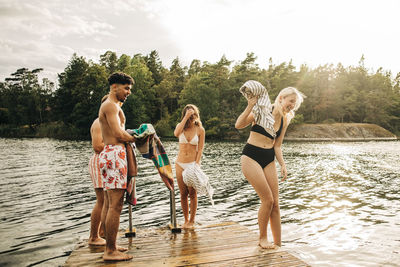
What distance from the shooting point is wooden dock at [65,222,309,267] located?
3.64 m

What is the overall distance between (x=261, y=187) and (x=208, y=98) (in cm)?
6020

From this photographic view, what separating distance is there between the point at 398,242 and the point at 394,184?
8.46 m

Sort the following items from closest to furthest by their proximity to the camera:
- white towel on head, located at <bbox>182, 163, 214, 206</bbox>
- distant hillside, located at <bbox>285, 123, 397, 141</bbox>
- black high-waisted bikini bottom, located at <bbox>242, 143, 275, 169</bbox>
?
black high-waisted bikini bottom, located at <bbox>242, 143, 275, 169</bbox> < white towel on head, located at <bbox>182, 163, 214, 206</bbox> < distant hillside, located at <bbox>285, 123, 397, 141</bbox>

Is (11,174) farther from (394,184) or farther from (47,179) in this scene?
(394,184)

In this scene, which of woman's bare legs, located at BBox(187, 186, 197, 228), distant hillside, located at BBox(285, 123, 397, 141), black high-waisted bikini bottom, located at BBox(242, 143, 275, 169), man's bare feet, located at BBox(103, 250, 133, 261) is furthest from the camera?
distant hillside, located at BBox(285, 123, 397, 141)

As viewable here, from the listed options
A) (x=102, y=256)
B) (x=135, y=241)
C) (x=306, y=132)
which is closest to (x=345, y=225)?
(x=135, y=241)

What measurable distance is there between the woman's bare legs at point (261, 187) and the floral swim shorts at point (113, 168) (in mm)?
1693

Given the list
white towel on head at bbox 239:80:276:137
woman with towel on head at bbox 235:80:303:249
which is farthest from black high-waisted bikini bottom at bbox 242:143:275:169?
white towel on head at bbox 239:80:276:137

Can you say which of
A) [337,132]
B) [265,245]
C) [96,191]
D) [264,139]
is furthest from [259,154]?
[337,132]

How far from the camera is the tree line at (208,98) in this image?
61125mm

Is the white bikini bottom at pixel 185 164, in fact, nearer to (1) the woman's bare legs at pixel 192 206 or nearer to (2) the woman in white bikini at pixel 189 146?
(2) the woman in white bikini at pixel 189 146

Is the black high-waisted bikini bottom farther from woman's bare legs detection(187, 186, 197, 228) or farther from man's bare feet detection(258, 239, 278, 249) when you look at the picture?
woman's bare legs detection(187, 186, 197, 228)

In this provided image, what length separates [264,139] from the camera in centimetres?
405

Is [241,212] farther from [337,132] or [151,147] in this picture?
[337,132]
